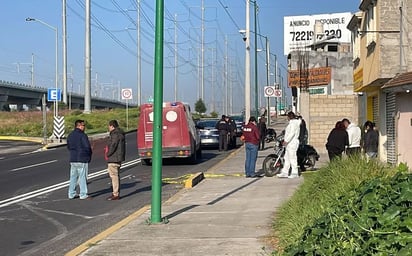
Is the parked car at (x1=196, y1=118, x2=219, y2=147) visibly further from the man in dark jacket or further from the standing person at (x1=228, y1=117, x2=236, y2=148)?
the man in dark jacket

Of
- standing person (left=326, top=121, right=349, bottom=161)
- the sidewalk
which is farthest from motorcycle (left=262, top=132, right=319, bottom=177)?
the sidewalk

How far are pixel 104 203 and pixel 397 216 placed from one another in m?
10.6

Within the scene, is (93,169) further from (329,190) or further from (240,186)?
(329,190)

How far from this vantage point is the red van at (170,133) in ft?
80.6

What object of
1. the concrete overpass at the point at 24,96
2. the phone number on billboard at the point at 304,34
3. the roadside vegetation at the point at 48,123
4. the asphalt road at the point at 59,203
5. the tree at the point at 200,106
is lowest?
the asphalt road at the point at 59,203

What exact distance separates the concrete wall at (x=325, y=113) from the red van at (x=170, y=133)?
22.9 feet

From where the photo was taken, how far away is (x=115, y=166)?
602 inches

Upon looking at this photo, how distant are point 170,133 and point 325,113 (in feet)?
27.3

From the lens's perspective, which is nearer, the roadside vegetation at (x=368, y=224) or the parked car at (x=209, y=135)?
the roadside vegetation at (x=368, y=224)

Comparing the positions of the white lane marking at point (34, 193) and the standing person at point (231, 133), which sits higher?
the standing person at point (231, 133)

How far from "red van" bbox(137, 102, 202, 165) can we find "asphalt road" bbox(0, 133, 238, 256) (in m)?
0.55

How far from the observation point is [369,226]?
209 inches

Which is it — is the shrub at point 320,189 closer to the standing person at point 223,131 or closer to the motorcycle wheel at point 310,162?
the motorcycle wheel at point 310,162

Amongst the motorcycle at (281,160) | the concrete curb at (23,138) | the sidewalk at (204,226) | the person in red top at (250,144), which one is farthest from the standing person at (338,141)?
the concrete curb at (23,138)
